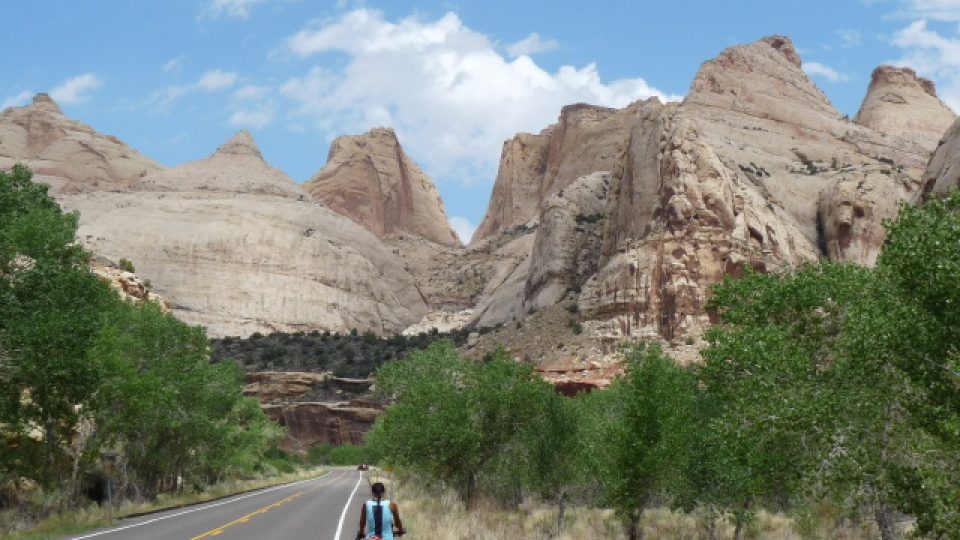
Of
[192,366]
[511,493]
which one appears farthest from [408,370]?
[192,366]

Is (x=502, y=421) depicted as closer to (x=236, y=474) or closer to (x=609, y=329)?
(x=236, y=474)

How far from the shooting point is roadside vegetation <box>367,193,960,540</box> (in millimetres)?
11445

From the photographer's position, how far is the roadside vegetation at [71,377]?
22.1m

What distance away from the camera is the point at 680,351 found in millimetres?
68312

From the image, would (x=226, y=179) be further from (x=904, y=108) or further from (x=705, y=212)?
(x=904, y=108)

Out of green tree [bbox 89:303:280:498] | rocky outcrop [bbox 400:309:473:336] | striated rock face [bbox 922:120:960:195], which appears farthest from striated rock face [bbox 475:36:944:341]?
green tree [bbox 89:303:280:498]

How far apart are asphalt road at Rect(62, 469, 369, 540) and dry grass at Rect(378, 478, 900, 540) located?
7.84 ft

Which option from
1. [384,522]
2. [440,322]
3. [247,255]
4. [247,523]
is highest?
[247,255]

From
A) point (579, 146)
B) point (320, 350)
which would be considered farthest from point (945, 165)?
point (579, 146)

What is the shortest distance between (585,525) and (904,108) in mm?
139111

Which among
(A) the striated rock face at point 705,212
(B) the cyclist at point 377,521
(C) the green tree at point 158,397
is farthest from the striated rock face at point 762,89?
(B) the cyclist at point 377,521

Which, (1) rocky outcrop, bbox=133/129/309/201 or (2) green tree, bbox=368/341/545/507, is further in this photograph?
(1) rocky outcrop, bbox=133/129/309/201

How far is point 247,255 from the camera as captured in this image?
140625 millimetres

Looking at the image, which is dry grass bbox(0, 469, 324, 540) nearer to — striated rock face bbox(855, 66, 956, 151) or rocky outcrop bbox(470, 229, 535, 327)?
rocky outcrop bbox(470, 229, 535, 327)
